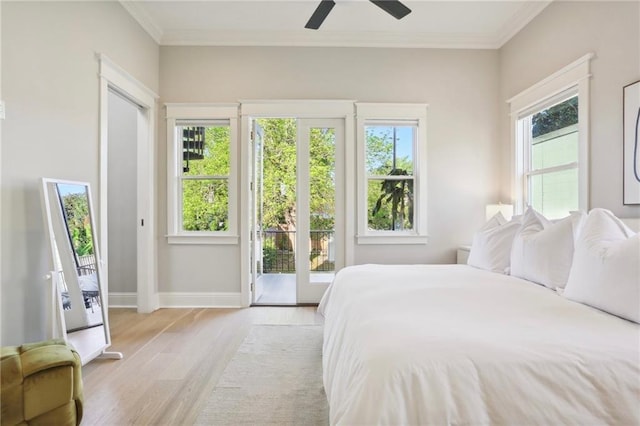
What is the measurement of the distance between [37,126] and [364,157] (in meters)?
2.93

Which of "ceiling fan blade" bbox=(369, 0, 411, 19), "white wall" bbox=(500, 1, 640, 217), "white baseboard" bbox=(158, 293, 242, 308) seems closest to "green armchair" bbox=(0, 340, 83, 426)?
"white baseboard" bbox=(158, 293, 242, 308)

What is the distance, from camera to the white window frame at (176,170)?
378 cm

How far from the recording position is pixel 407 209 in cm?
393

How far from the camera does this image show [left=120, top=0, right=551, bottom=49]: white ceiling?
320cm

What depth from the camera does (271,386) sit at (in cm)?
202

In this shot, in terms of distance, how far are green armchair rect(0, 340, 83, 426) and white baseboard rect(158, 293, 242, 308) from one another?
7.05ft

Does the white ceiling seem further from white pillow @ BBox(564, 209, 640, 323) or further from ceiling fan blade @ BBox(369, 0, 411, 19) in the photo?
white pillow @ BBox(564, 209, 640, 323)

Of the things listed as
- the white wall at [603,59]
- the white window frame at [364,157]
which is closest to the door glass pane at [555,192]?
the white wall at [603,59]

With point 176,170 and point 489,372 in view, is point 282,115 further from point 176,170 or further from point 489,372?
point 489,372

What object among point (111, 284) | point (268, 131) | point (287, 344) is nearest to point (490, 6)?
point (287, 344)

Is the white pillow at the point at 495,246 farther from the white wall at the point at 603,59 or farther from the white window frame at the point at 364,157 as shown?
the white window frame at the point at 364,157

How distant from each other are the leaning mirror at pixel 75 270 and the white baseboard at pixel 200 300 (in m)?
1.27

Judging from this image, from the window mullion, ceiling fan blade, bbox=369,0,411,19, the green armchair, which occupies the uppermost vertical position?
ceiling fan blade, bbox=369,0,411,19

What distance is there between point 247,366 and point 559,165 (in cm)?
323
